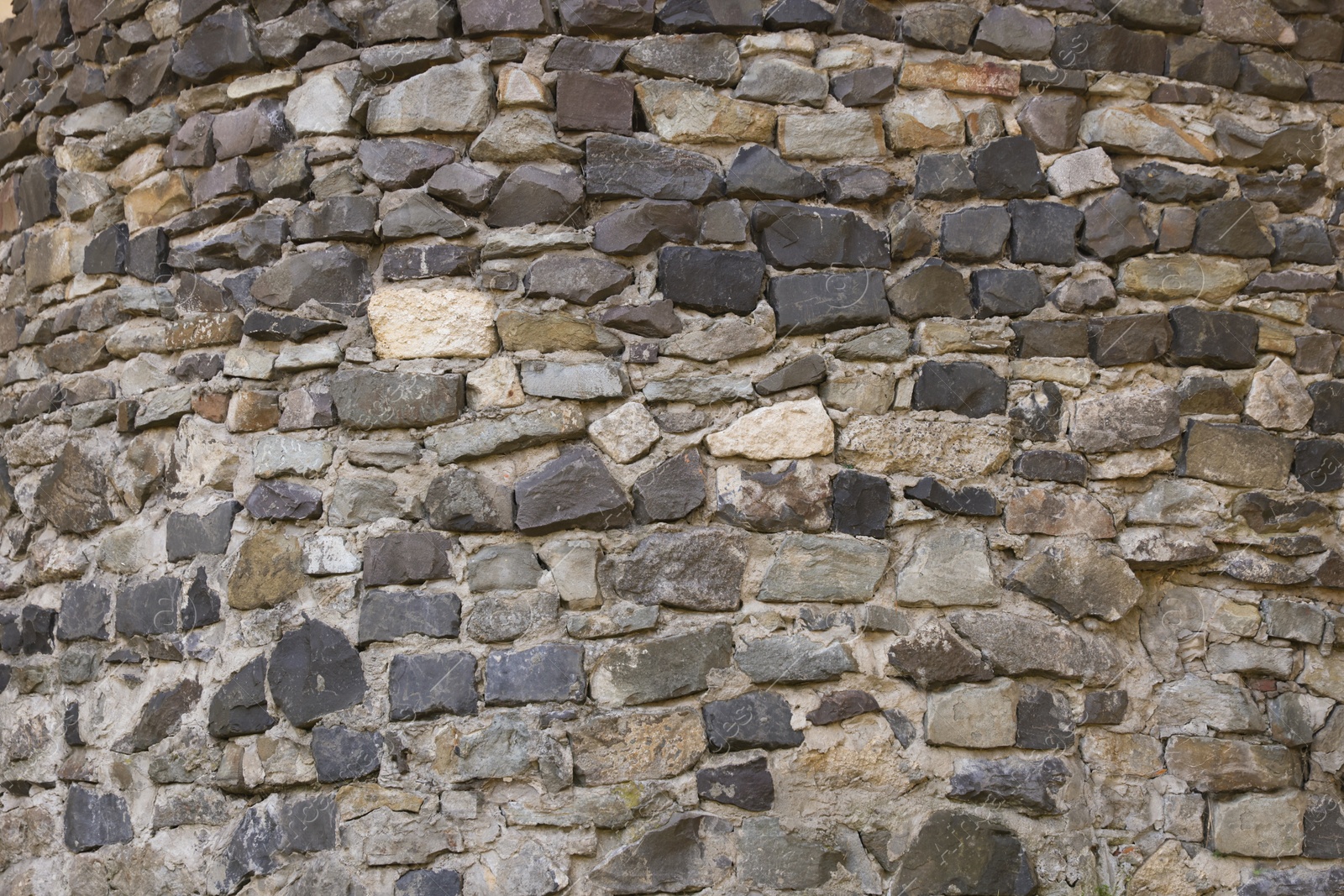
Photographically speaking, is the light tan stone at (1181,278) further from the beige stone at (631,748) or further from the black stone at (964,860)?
the beige stone at (631,748)

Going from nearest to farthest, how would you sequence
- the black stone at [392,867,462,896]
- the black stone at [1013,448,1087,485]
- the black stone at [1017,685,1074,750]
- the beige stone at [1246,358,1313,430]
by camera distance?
the black stone at [392,867,462,896], the black stone at [1017,685,1074,750], the black stone at [1013,448,1087,485], the beige stone at [1246,358,1313,430]

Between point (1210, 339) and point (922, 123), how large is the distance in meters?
0.78

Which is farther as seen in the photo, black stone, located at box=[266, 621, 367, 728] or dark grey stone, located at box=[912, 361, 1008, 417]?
dark grey stone, located at box=[912, 361, 1008, 417]

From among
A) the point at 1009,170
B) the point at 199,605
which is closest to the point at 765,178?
the point at 1009,170

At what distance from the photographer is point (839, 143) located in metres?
2.37

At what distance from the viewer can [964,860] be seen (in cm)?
211

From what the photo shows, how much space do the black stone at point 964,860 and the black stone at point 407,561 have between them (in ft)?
Result: 3.48

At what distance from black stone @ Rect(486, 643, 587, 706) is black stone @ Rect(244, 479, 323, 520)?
0.50 m

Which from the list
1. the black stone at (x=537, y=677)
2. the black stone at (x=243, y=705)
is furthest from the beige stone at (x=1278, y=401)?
the black stone at (x=243, y=705)

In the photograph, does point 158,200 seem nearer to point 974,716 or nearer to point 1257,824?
point 974,716

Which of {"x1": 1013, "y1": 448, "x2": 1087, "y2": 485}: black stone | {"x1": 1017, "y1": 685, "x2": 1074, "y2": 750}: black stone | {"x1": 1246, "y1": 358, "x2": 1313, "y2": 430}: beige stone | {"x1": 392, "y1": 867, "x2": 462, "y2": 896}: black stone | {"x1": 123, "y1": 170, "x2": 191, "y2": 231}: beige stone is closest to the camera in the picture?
{"x1": 392, "y1": 867, "x2": 462, "y2": 896}: black stone

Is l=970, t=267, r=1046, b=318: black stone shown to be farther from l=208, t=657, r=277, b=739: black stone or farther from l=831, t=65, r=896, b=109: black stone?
l=208, t=657, r=277, b=739: black stone

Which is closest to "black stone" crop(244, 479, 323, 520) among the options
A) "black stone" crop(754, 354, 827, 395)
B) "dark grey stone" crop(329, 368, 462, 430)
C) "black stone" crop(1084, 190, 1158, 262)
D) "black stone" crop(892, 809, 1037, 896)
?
"dark grey stone" crop(329, 368, 462, 430)

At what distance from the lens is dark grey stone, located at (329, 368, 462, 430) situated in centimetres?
224
